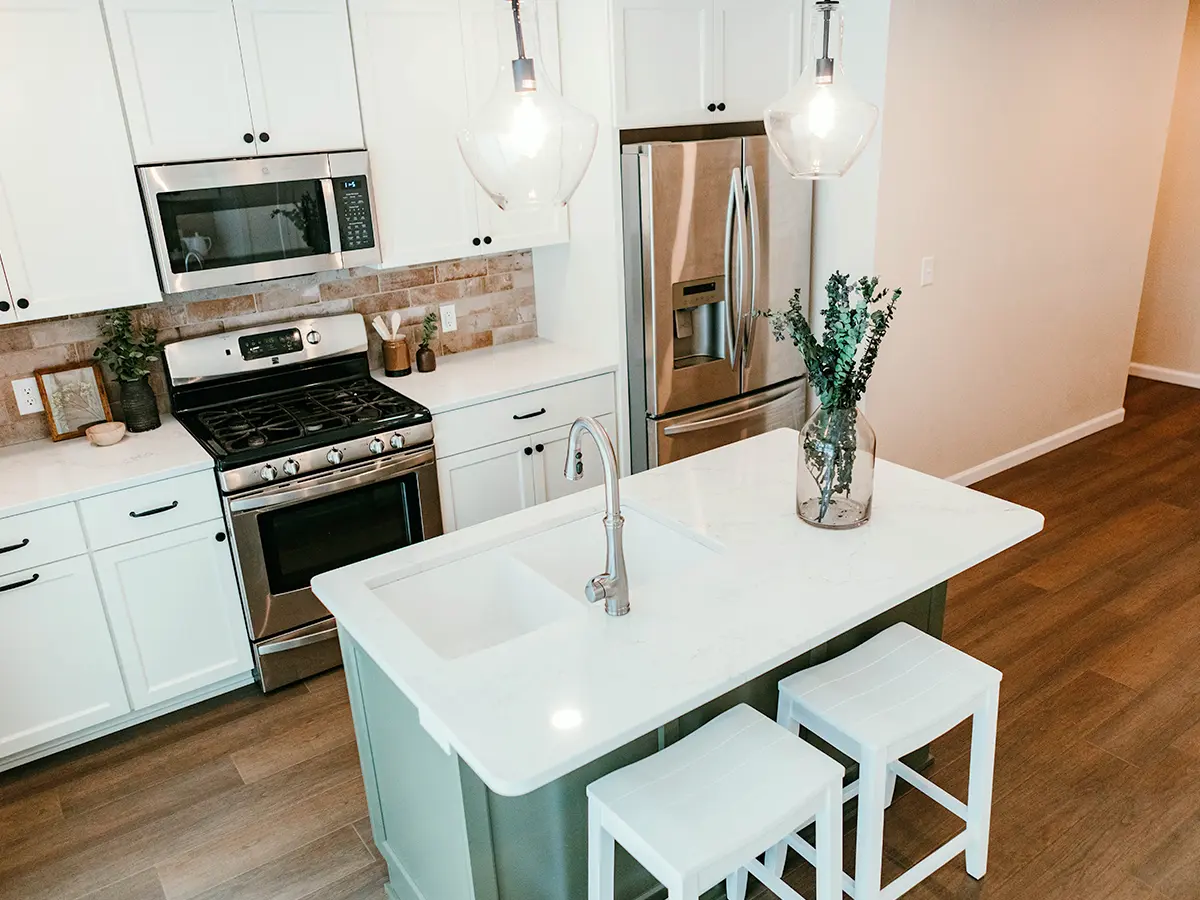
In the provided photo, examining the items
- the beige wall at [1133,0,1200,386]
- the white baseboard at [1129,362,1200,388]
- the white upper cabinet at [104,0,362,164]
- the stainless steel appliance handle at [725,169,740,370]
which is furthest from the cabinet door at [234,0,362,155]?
the white baseboard at [1129,362,1200,388]

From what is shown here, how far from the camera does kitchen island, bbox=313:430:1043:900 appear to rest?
5.43 feet

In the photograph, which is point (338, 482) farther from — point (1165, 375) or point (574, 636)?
point (1165, 375)

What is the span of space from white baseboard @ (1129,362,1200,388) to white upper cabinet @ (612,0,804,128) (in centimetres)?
382

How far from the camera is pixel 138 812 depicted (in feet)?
8.78

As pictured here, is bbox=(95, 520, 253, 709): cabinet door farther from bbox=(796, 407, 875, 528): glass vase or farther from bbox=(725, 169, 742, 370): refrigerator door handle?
bbox=(725, 169, 742, 370): refrigerator door handle

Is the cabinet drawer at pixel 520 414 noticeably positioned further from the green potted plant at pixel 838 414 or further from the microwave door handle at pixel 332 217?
the green potted plant at pixel 838 414

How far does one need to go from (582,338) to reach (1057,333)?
258 centimetres

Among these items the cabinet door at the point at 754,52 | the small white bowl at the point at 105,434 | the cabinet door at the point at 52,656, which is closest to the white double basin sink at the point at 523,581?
the cabinet door at the point at 52,656

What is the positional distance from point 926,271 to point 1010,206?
2.03ft

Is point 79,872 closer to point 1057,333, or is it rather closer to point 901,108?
point 901,108

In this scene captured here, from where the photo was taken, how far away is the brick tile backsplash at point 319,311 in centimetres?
309

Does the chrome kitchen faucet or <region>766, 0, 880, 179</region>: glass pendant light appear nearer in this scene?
the chrome kitchen faucet

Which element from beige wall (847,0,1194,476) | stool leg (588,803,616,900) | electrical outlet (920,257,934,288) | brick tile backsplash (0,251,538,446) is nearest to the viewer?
stool leg (588,803,616,900)

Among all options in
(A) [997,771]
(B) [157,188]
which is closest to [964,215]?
(A) [997,771]
